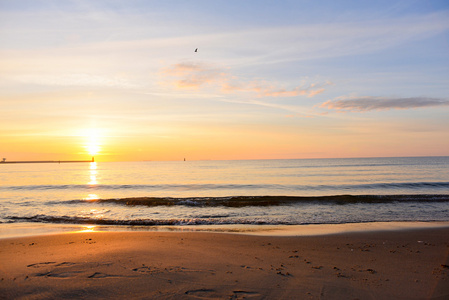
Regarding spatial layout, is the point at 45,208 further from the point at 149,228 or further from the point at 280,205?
the point at 280,205

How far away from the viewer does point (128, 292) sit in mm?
5570

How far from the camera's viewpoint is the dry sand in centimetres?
566

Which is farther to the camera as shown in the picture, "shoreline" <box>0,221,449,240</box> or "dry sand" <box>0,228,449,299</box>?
"shoreline" <box>0,221,449,240</box>

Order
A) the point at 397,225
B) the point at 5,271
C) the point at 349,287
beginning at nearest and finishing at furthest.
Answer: the point at 349,287 < the point at 5,271 < the point at 397,225

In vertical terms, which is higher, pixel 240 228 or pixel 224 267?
pixel 224 267

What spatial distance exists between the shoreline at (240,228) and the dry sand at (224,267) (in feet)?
4.75

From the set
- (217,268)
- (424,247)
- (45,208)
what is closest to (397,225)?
(424,247)

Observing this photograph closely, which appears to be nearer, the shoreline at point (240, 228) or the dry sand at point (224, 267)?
the dry sand at point (224, 267)

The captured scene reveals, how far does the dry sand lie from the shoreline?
1449mm

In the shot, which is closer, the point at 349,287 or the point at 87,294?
the point at 87,294

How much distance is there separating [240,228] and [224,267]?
6121mm

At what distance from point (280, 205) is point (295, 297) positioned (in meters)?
15.5

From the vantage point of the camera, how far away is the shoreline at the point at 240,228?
11.8m

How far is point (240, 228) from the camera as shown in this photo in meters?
13.1
